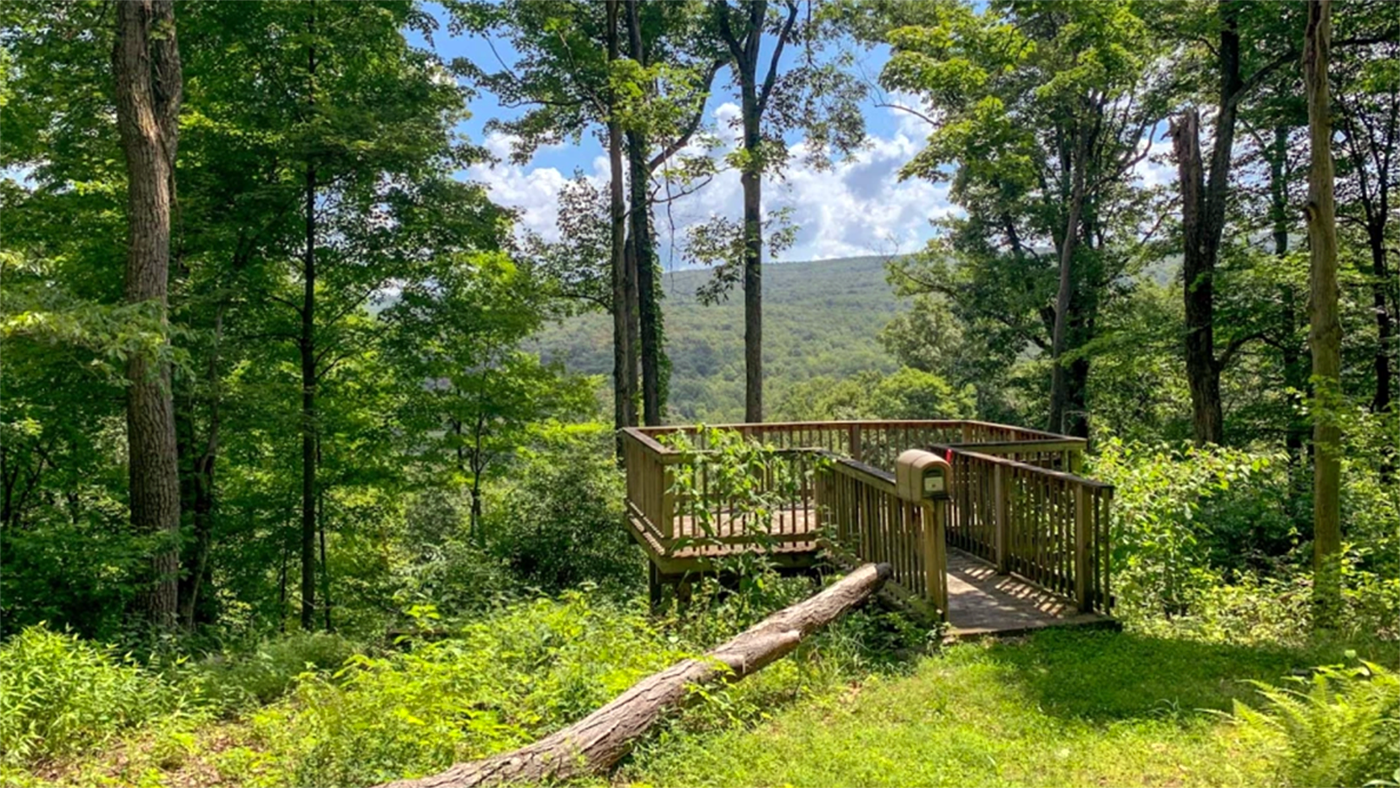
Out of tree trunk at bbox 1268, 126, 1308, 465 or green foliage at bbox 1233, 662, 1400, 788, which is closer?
green foliage at bbox 1233, 662, 1400, 788

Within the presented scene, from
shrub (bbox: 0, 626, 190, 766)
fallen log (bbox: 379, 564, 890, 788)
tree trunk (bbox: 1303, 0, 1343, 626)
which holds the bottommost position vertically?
shrub (bbox: 0, 626, 190, 766)

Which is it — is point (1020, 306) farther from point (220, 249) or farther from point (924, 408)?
point (220, 249)

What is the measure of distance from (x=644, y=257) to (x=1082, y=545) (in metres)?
12.3

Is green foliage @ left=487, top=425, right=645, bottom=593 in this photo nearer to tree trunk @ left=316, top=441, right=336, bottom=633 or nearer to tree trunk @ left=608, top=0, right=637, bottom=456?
tree trunk @ left=316, top=441, right=336, bottom=633

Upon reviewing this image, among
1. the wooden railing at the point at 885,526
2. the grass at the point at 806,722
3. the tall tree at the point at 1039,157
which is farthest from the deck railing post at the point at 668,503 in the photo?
the tall tree at the point at 1039,157

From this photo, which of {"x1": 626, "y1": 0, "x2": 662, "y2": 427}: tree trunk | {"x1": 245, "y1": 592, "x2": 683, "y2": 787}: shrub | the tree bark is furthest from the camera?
{"x1": 626, "y1": 0, "x2": 662, "y2": 427}: tree trunk

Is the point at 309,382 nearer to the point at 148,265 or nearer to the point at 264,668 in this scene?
the point at 148,265

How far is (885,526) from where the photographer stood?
5809 millimetres

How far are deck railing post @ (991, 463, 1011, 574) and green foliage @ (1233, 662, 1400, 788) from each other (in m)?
3.24

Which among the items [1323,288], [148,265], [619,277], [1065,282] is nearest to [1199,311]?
[1065,282]

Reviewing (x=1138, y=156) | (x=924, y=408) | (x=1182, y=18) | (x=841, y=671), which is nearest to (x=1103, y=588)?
(x=841, y=671)

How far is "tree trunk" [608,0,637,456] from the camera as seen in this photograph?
14028mm

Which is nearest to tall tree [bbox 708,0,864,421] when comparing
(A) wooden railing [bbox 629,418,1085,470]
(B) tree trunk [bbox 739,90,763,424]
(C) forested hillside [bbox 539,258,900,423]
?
(B) tree trunk [bbox 739,90,763,424]

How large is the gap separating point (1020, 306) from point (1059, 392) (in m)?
2.80
